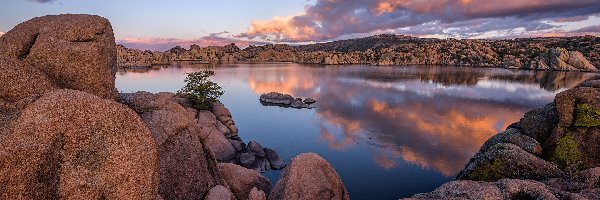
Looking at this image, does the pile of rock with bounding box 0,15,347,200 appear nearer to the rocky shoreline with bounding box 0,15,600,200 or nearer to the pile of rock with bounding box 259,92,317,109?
the rocky shoreline with bounding box 0,15,600,200

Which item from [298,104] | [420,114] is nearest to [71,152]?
[420,114]

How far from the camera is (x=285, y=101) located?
9519cm

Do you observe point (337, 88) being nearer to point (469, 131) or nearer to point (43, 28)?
point (469, 131)

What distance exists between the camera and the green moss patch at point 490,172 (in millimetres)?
29281

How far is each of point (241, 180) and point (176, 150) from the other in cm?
635

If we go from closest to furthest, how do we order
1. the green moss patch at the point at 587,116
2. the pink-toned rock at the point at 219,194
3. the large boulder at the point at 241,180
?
the pink-toned rock at the point at 219,194 < the large boulder at the point at 241,180 < the green moss patch at the point at 587,116

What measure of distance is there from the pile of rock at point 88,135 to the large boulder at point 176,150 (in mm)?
56

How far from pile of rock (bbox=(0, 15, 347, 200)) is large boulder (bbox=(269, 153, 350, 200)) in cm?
7

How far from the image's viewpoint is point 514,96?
354ft

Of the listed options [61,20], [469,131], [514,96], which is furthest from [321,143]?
[514,96]

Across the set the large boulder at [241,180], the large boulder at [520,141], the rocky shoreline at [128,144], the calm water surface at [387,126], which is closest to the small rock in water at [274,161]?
the calm water surface at [387,126]

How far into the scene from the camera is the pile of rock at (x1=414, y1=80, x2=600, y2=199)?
83.1 ft

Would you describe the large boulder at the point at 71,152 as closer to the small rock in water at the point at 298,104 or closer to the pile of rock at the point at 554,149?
the pile of rock at the point at 554,149

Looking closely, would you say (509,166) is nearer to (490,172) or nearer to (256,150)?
(490,172)
